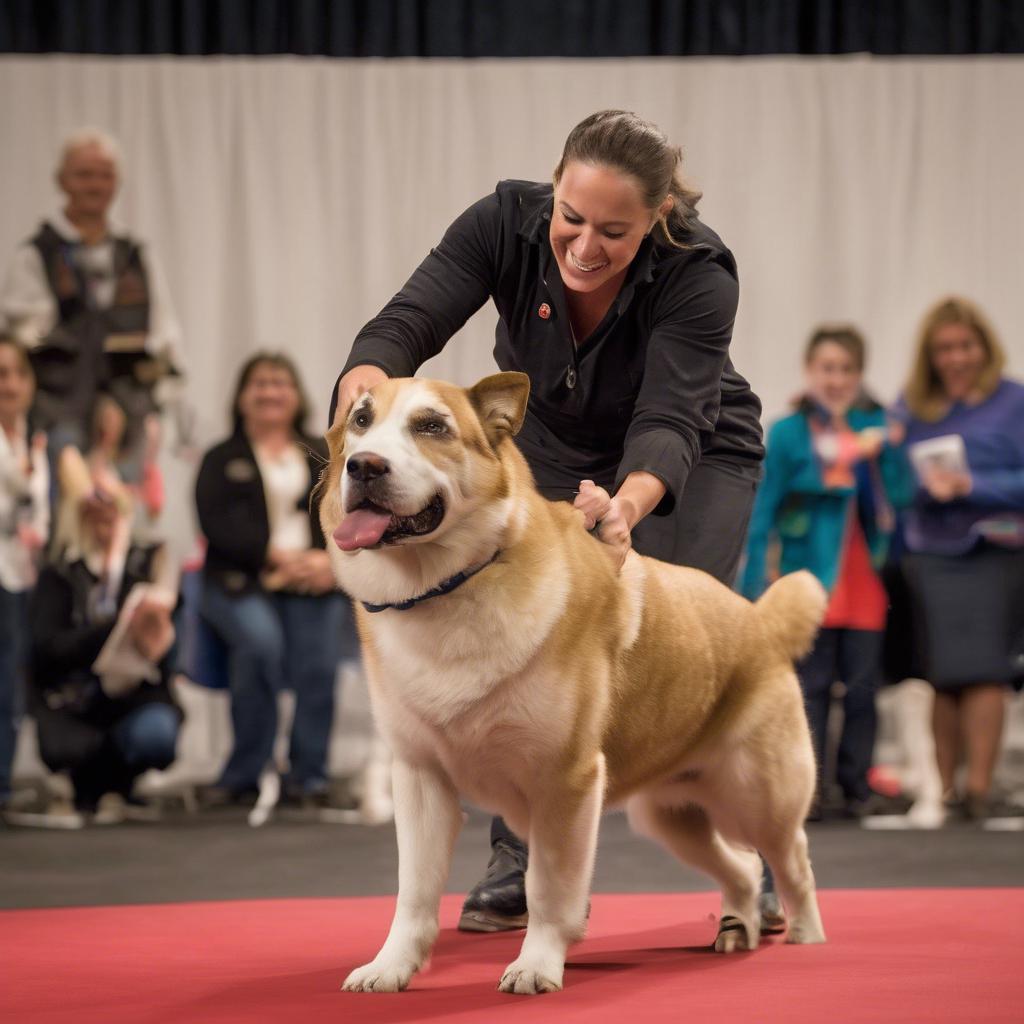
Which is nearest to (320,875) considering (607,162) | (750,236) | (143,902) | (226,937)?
(143,902)

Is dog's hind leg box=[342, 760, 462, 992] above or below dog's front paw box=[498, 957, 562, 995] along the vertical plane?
above

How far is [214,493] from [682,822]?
304 cm

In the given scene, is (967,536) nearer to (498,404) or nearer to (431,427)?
(498,404)

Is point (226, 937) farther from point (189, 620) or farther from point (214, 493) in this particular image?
point (189, 620)

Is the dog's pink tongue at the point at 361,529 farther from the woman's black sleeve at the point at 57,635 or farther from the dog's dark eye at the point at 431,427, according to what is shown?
the woman's black sleeve at the point at 57,635

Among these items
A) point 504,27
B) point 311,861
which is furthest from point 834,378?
point 311,861

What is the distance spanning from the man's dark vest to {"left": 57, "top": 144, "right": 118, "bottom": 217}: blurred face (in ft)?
0.46

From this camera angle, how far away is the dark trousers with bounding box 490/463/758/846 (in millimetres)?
3035

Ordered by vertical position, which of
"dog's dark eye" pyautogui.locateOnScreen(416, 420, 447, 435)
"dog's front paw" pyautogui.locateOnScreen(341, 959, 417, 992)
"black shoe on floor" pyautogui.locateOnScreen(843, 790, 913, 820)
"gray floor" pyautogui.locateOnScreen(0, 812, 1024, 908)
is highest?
"dog's dark eye" pyautogui.locateOnScreen(416, 420, 447, 435)

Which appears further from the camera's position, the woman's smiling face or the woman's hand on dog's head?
the woman's smiling face

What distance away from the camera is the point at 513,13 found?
6645mm

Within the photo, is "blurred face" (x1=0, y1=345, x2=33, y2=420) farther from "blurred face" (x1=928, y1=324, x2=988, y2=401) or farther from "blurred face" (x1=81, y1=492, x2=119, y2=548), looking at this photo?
"blurred face" (x1=928, y1=324, x2=988, y2=401)

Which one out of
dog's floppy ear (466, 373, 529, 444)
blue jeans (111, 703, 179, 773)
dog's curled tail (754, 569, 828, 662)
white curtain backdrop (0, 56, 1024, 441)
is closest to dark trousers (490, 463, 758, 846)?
dog's curled tail (754, 569, 828, 662)

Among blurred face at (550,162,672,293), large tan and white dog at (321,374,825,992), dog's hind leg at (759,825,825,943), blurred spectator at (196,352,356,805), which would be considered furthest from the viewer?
blurred spectator at (196,352,356,805)
